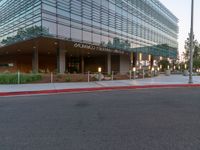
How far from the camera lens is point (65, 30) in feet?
91.5

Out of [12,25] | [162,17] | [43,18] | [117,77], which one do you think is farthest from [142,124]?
[162,17]

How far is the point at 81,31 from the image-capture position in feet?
99.5

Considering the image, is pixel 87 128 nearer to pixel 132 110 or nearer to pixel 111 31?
pixel 132 110

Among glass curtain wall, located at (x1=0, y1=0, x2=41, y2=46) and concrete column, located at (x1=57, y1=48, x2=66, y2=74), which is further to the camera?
concrete column, located at (x1=57, y1=48, x2=66, y2=74)

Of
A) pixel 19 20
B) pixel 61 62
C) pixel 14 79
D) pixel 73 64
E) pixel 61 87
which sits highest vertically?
pixel 19 20

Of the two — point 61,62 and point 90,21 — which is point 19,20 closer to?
point 61,62

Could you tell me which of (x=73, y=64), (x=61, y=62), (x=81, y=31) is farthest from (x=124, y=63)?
→ (x=61, y=62)

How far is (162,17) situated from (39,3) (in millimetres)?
40479

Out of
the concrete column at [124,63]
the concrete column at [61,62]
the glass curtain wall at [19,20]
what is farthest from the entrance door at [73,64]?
the glass curtain wall at [19,20]

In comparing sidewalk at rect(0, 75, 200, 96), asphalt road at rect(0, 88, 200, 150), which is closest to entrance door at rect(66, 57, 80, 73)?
sidewalk at rect(0, 75, 200, 96)

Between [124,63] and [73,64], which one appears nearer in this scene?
[124,63]

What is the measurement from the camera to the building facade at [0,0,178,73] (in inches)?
1044

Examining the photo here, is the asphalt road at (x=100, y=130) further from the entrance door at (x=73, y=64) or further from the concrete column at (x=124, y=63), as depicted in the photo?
the entrance door at (x=73, y=64)

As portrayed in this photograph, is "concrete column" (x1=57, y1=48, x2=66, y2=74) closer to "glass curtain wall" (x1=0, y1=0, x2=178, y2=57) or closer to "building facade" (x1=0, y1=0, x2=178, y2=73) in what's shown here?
"building facade" (x1=0, y1=0, x2=178, y2=73)
